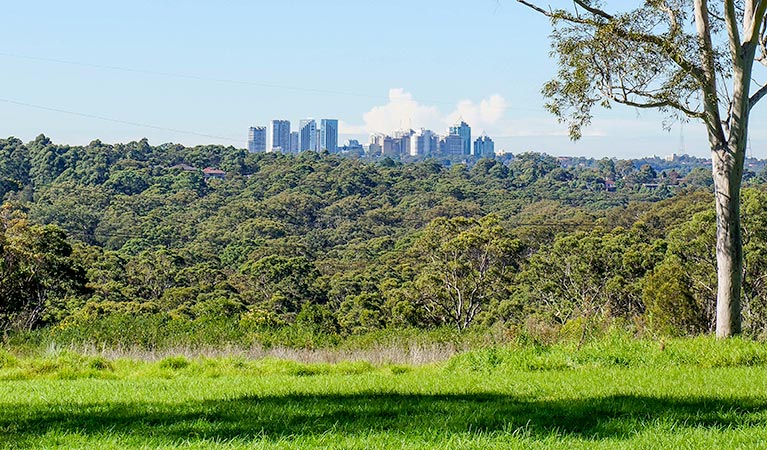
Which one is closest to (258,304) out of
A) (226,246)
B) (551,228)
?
(551,228)

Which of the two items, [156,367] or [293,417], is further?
[156,367]

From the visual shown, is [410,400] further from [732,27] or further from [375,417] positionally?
[732,27]

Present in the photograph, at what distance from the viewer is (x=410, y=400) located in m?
6.48

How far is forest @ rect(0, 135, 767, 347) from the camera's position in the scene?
23406 millimetres

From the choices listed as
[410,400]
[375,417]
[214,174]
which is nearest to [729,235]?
[410,400]

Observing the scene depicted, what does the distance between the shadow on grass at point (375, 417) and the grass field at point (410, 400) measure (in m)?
0.01

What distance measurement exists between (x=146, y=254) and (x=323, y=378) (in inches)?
1523

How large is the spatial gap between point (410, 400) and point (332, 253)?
57375mm

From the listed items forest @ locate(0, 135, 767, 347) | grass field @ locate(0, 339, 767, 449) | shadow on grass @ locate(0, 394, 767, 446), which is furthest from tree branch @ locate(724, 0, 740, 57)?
shadow on grass @ locate(0, 394, 767, 446)

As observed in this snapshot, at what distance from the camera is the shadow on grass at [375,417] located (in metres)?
5.14

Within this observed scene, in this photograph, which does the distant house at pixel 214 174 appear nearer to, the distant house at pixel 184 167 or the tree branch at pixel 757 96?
the distant house at pixel 184 167

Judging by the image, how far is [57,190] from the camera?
82750 mm

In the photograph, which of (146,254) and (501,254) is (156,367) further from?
(146,254)

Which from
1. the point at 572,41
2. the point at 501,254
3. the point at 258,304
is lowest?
the point at 258,304
